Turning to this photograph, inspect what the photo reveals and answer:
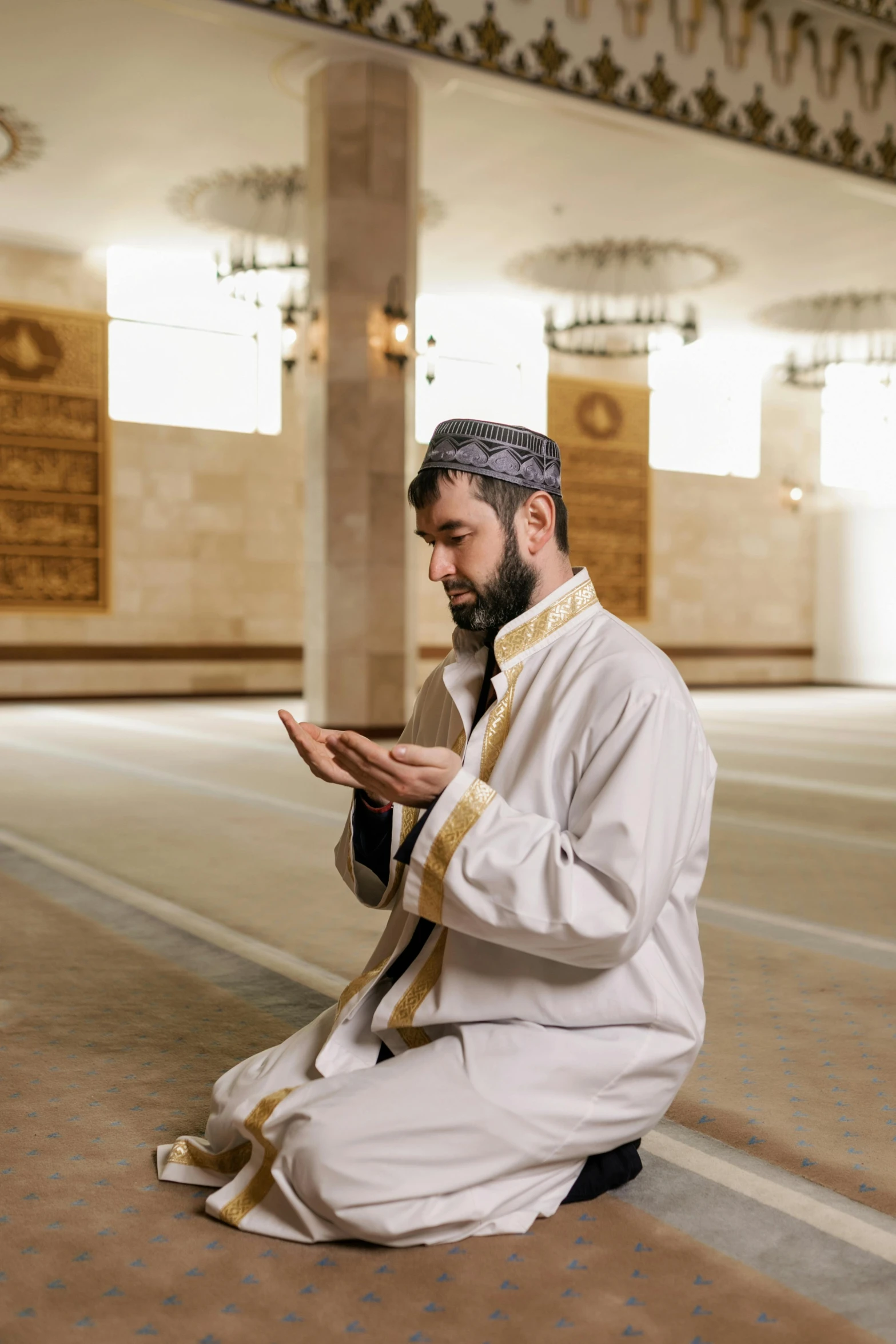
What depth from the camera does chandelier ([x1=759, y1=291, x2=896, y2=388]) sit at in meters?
14.8

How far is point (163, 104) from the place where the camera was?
31.4 ft

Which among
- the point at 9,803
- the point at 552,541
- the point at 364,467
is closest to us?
the point at 552,541

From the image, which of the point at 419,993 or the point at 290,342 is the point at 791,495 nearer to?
the point at 290,342

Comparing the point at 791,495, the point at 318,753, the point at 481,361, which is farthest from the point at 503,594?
the point at 791,495

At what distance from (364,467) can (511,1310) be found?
7357 mm

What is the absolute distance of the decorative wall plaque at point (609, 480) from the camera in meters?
15.7

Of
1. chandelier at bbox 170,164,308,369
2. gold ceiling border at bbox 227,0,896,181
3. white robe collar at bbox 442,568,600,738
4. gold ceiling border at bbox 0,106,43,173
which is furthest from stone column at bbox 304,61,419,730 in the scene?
white robe collar at bbox 442,568,600,738

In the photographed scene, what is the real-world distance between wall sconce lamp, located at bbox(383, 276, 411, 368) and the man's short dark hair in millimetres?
7027

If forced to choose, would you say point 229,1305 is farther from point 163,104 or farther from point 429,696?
point 163,104

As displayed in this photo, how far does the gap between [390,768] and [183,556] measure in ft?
40.2

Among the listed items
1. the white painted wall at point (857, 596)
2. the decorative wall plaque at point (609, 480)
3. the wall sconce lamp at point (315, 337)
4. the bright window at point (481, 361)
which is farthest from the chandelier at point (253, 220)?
the white painted wall at point (857, 596)

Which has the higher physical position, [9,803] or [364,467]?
[364,467]

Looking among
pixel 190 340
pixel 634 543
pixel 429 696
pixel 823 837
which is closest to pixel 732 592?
pixel 634 543

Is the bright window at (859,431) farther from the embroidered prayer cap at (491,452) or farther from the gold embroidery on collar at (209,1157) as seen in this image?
the gold embroidery on collar at (209,1157)
